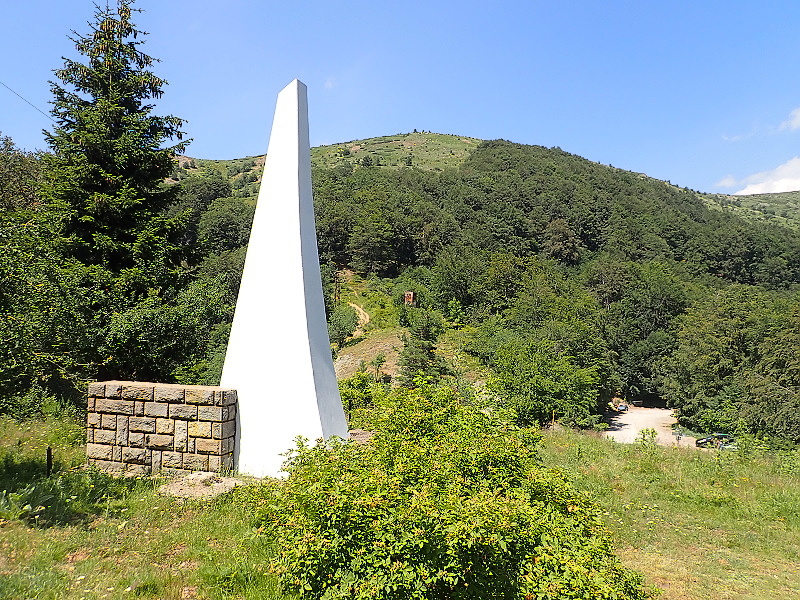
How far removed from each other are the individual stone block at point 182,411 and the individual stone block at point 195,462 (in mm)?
465

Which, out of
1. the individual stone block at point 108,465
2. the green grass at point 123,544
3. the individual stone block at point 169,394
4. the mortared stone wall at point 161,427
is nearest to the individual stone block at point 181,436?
the mortared stone wall at point 161,427

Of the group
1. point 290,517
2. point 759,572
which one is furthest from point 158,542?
point 759,572

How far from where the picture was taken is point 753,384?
26.6 meters

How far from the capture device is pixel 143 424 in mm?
6395

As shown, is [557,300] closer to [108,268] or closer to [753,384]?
[753,384]

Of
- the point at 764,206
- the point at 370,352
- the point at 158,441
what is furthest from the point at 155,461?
the point at 764,206

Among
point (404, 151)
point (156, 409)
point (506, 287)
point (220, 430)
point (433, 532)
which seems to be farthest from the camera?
point (404, 151)

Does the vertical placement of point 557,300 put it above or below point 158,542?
above

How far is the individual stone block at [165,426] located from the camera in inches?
247

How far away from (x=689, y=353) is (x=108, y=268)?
33.7m

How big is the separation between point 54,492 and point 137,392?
5.35ft

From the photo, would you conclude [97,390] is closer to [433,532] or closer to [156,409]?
[156,409]

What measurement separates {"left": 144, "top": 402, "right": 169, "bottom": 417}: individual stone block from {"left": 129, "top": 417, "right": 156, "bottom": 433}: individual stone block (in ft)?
0.23

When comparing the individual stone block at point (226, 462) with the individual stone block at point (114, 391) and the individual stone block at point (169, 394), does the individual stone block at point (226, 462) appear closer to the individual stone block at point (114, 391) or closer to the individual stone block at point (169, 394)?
the individual stone block at point (169, 394)
